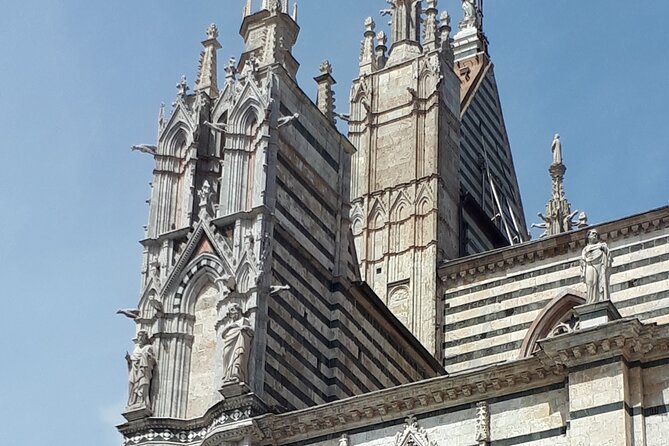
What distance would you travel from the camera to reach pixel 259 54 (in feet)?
82.7

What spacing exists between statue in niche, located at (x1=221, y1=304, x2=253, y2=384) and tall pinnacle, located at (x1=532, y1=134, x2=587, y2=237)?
10118 mm

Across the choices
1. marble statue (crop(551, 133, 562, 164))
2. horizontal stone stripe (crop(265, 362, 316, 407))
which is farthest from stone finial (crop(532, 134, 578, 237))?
horizontal stone stripe (crop(265, 362, 316, 407))

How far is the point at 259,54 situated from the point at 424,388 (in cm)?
765

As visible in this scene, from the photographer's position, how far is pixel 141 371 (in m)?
22.3

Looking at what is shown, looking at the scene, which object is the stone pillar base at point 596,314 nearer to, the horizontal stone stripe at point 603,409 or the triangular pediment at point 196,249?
the horizontal stone stripe at point 603,409

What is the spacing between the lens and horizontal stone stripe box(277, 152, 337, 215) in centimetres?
2381

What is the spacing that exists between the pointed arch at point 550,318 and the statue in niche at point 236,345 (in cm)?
655

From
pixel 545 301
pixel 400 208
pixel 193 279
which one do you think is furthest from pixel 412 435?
pixel 400 208

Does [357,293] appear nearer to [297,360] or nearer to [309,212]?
[309,212]

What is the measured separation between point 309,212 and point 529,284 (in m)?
5.01

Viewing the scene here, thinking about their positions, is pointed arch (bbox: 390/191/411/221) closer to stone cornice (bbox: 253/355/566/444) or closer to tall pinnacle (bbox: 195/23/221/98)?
tall pinnacle (bbox: 195/23/221/98)

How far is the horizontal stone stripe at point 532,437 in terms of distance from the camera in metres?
18.7

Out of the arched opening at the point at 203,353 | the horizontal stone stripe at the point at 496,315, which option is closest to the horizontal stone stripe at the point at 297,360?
the arched opening at the point at 203,353

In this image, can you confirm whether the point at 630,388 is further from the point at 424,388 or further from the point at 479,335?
the point at 479,335
